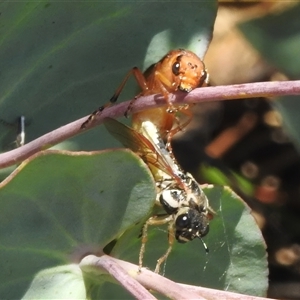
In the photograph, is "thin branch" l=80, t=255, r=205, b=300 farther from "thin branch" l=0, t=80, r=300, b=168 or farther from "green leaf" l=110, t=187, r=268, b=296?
A: "thin branch" l=0, t=80, r=300, b=168

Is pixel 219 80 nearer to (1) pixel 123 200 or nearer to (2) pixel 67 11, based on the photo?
(2) pixel 67 11

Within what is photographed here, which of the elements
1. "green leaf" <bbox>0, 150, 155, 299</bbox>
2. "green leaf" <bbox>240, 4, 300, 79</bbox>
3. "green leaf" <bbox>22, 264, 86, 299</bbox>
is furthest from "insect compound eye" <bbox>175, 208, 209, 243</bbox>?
"green leaf" <bbox>240, 4, 300, 79</bbox>

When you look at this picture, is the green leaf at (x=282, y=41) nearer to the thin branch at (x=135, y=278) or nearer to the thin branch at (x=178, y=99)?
the thin branch at (x=178, y=99)

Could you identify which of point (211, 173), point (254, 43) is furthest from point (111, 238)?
point (254, 43)

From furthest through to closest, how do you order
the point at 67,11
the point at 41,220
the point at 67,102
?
the point at 67,102 → the point at 67,11 → the point at 41,220

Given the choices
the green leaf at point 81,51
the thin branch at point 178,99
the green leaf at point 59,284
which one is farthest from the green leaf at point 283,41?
the green leaf at point 59,284

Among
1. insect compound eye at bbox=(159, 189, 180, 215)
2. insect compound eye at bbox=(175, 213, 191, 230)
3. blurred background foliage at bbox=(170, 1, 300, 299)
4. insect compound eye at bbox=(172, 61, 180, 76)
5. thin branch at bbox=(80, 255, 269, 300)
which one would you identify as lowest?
thin branch at bbox=(80, 255, 269, 300)

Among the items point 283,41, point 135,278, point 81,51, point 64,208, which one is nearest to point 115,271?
point 135,278
